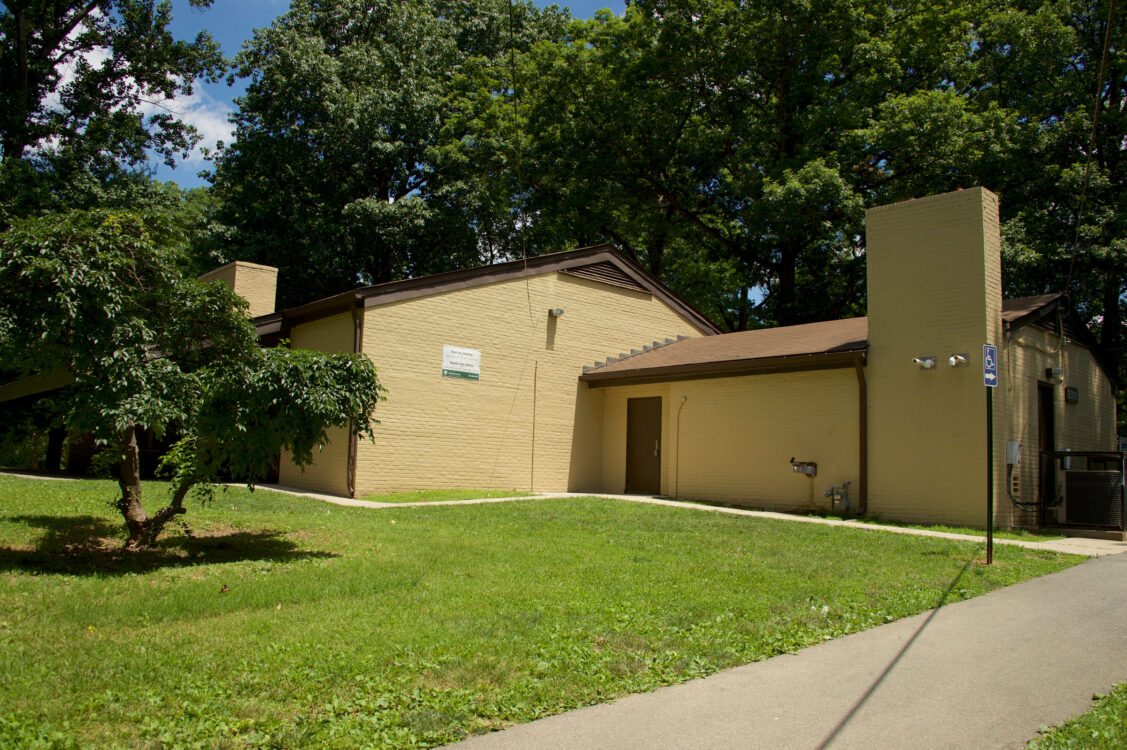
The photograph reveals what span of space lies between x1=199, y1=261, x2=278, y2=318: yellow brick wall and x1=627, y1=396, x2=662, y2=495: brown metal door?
1004 cm

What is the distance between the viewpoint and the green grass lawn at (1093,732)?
4.09 metres

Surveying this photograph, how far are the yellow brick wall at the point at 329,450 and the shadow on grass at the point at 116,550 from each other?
5877mm

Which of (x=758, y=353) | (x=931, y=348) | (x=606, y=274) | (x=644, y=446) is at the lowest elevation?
(x=644, y=446)

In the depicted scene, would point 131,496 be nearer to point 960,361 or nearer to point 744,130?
point 960,361

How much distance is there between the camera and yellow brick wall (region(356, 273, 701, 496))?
16.2m

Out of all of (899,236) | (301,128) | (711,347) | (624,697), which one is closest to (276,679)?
(624,697)

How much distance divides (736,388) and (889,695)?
12331 millimetres

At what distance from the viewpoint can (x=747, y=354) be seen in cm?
1684

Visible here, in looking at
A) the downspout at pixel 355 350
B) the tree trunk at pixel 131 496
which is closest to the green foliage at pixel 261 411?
the tree trunk at pixel 131 496

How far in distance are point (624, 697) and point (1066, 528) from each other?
1188cm

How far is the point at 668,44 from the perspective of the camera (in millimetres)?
27188

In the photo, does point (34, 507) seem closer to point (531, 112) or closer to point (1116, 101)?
point (531, 112)

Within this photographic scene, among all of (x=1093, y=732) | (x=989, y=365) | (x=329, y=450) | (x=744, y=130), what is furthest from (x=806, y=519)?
(x=744, y=130)

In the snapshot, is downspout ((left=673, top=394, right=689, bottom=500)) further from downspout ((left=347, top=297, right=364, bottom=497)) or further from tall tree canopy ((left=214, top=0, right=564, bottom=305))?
tall tree canopy ((left=214, top=0, right=564, bottom=305))
